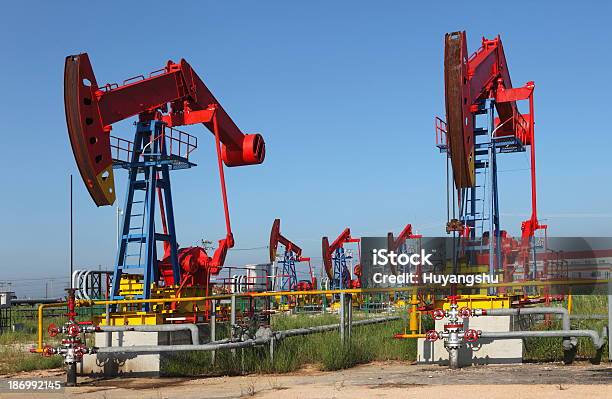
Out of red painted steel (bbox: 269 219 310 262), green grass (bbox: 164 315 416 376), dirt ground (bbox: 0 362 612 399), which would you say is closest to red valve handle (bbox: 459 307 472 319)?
dirt ground (bbox: 0 362 612 399)

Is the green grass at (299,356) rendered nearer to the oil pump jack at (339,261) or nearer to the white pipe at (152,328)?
the white pipe at (152,328)

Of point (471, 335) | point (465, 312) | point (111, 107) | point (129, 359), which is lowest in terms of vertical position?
point (129, 359)

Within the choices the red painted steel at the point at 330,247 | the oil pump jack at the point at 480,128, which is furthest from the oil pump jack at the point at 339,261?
the oil pump jack at the point at 480,128

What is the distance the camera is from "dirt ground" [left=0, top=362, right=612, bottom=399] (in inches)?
335

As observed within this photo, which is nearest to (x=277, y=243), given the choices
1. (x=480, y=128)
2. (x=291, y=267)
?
(x=291, y=267)

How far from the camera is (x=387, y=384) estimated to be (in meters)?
9.61

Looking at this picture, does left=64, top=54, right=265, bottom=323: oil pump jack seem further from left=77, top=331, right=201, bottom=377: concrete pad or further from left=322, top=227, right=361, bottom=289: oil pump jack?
left=322, top=227, right=361, bottom=289: oil pump jack

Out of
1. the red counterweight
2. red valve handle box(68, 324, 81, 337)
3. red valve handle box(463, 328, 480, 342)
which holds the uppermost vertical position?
the red counterweight

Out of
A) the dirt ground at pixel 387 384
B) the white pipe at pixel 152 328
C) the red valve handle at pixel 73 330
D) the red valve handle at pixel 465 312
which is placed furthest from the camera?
the white pipe at pixel 152 328

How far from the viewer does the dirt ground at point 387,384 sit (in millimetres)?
8516

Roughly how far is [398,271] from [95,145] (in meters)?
5.96

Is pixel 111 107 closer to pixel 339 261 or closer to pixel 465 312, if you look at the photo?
pixel 465 312

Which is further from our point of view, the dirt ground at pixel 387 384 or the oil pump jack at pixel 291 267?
the oil pump jack at pixel 291 267

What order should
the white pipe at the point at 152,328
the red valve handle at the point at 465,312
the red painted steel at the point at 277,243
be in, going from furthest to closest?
the red painted steel at the point at 277,243
the white pipe at the point at 152,328
the red valve handle at the point at 465,312
